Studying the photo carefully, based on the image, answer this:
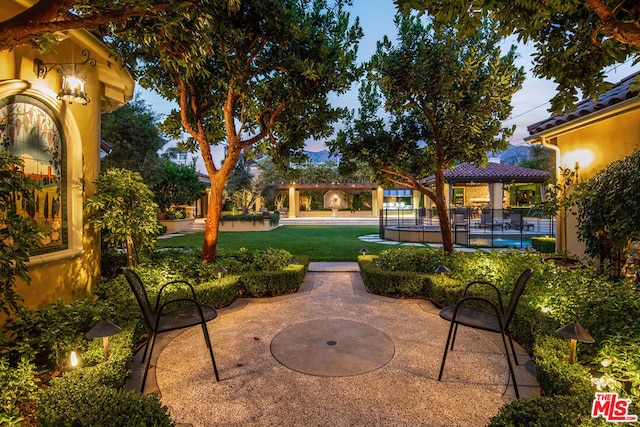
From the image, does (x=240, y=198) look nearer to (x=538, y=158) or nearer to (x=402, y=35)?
(x=402, y=35)

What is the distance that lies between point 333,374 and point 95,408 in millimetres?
1931

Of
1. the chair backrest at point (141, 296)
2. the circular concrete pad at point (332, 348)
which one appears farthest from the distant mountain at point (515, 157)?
the chair backrest at point (141, 296)

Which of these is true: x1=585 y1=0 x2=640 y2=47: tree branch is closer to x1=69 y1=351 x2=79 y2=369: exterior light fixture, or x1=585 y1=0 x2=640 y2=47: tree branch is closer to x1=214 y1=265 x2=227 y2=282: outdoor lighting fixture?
x1=69 y1=351 x2=79 y2=369: exterior light fixture

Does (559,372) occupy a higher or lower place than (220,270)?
lower

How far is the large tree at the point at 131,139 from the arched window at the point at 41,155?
13.6m

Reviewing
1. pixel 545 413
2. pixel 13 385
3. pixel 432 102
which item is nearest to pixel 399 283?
pixel 432 102

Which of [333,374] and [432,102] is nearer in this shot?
[333,374]

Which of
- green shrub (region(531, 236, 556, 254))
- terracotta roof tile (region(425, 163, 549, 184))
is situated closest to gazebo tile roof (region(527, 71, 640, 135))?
green shrub (region(531, 236, 556, 254))

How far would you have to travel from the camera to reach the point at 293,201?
30.5 meters

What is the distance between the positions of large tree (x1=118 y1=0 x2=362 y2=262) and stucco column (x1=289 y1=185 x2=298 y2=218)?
75.6ft

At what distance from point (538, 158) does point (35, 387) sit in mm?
49048

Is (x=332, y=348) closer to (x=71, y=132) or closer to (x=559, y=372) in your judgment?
(x=559, y=372)

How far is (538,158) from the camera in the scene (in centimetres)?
4006

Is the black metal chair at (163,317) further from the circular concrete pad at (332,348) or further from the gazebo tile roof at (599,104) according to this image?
the gazebo tile roof at (599,104)
